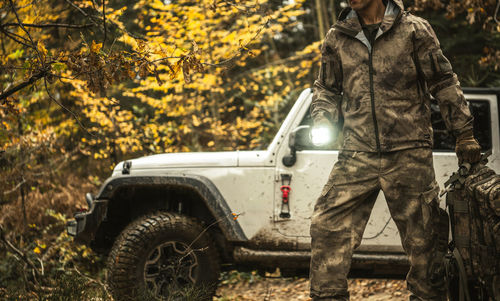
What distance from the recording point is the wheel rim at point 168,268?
3.48 metres

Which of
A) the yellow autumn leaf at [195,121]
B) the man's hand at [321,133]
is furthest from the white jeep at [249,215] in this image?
the yellow autumn leaf at [195,121]

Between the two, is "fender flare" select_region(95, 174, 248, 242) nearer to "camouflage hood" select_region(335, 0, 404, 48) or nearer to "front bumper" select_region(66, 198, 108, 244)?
"front bumper" select_region(66, 198, 108, 244)

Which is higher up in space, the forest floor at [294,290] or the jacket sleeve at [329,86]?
the jacket sleeve at [329,86]

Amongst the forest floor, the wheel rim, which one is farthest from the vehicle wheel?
the forest floor

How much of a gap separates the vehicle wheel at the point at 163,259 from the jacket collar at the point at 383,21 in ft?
5.71

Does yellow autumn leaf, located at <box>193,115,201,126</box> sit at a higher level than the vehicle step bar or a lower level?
higher

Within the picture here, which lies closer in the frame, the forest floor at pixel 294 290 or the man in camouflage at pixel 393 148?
the man in camouflage at pixel 393 148

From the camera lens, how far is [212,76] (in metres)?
7.03

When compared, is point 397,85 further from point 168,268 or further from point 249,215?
point 168,268

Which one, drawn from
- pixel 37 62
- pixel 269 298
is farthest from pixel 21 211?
pixel 37 62

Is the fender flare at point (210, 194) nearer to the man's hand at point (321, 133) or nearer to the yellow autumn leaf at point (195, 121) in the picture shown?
the man's hand at point (321, 133)

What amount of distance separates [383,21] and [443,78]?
0.46 metres

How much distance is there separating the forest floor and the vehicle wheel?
2.46ft

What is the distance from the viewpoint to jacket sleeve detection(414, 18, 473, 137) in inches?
99.7
